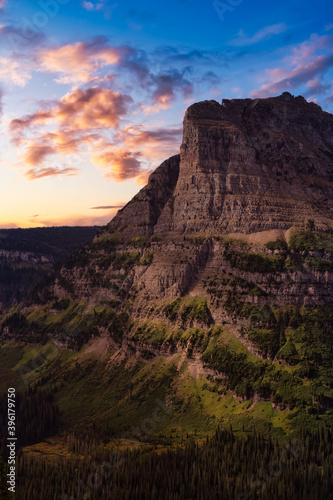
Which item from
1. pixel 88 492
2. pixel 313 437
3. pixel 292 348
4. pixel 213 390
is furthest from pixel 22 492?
pixel 292 348

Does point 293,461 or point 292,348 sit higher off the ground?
point 292,348

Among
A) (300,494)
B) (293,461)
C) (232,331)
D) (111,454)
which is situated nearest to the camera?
(300,494)

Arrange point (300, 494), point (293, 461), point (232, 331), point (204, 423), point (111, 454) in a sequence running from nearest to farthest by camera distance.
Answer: point (300, 494)
point (293, 461)
point (111, 454)
point (204, 423)
point (232, 331)

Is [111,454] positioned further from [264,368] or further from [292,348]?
[292,348]

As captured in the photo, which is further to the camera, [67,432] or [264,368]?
[67,432]

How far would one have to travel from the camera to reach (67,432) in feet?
625

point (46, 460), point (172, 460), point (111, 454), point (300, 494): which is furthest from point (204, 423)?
point (46, 460)

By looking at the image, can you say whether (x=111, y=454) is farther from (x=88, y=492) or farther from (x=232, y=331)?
(x=232, y=331)

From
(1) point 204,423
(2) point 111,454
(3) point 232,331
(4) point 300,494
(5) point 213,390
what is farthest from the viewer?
(3) point 232,331

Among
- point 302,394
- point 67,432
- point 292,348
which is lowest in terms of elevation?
point 67,432

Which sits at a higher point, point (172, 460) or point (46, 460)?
point (172, 460)

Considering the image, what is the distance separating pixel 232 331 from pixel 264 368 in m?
26.6

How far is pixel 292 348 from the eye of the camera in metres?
176

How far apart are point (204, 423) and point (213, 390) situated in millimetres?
16570
